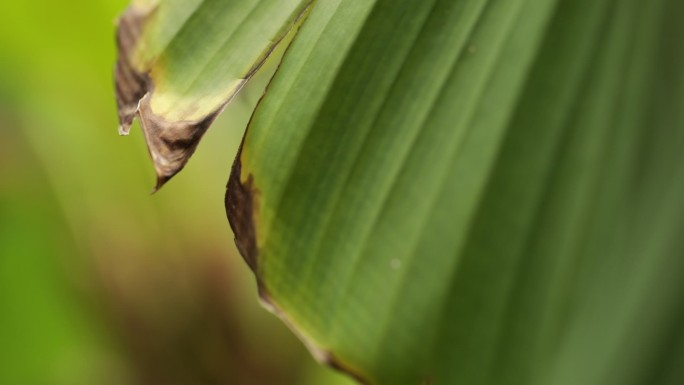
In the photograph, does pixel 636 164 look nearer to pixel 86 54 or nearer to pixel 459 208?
pixel 459 208

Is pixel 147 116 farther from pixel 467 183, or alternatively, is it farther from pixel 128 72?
pixel 467 183

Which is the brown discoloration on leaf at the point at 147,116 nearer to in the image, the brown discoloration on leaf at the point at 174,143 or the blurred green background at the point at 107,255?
the brown discoloration on leaf at the point at 174,143

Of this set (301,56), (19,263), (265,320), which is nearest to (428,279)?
(301,56)

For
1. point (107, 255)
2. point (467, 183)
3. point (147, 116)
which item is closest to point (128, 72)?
point (147, 116)

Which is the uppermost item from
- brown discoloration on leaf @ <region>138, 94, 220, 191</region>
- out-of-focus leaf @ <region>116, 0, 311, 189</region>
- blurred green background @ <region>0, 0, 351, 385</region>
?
out-of-focus leaf @ <region>116, 0, 311, 189</region>

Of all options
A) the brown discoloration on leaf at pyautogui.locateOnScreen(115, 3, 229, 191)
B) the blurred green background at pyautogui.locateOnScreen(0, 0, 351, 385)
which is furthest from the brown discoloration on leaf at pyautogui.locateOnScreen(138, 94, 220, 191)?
the blurred green background at pyautogui.locateOnScreen(0, 0, 351, 385)

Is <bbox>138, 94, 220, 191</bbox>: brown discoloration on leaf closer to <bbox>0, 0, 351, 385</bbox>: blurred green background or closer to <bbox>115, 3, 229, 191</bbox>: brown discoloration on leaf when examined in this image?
<bbox>115, 3, 229, 191</bbox>: brown discoloration on leaf

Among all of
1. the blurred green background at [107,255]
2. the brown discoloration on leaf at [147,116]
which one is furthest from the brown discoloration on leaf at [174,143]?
the blurred green background at [107,255]
